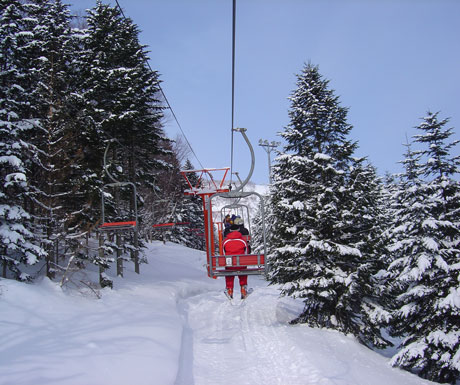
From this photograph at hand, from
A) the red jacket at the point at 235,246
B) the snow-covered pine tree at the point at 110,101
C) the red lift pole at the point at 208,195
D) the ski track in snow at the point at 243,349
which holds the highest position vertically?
the snow-covered pine tree at the point at 110,101

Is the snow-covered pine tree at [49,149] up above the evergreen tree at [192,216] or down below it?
above

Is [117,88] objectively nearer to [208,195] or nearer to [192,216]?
[208,195]

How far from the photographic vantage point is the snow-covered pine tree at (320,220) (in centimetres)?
1234

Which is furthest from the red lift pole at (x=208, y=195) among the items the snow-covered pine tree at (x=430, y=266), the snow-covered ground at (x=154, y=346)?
the snow-covered pine tree at (x=430, y=266)

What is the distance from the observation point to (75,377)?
5727 mm

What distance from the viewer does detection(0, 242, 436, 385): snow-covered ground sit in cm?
630

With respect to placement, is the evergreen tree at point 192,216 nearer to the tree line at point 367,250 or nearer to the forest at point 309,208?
the forest at point 309,208

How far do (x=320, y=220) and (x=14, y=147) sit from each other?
Answer: 1126cm

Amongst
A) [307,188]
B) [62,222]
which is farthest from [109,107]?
[307,188]

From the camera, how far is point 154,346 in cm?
811

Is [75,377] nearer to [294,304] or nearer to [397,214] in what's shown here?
[397,214]

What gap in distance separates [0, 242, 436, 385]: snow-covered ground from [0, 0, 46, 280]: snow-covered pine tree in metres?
1.24

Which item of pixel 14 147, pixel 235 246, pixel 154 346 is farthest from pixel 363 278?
pixel 14 147

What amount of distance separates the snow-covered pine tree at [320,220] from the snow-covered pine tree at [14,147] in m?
9.18
